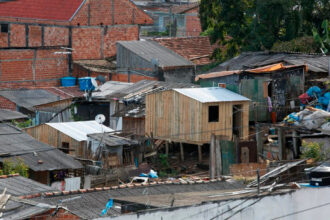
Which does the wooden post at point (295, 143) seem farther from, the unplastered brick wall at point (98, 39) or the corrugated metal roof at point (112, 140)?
the unplastered brick wall at point (98, 39)

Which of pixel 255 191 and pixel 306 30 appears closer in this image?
pixel 255 191

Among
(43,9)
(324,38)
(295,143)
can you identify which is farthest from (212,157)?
(43,9)

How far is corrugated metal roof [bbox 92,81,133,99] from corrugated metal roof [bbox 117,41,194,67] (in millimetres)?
3858

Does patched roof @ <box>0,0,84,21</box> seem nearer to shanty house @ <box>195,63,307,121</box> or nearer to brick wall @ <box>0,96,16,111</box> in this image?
brick wall @ <box>0,96,16,111</box>

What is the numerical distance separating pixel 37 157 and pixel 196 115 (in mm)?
5577

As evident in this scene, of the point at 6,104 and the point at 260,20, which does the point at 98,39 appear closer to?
the point at 6,104

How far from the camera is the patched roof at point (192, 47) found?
138 ft

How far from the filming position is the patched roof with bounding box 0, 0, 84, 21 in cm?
4194

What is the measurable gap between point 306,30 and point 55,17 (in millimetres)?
14085

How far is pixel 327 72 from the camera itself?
2870 centimetres

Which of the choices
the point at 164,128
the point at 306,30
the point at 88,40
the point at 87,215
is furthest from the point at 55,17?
the point at 87,215

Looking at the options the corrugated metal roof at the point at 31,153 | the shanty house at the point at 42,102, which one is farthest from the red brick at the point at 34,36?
the corrugated metal roof at the point at 31,153

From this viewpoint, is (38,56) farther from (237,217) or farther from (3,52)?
(237,217)

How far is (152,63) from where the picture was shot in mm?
37812
